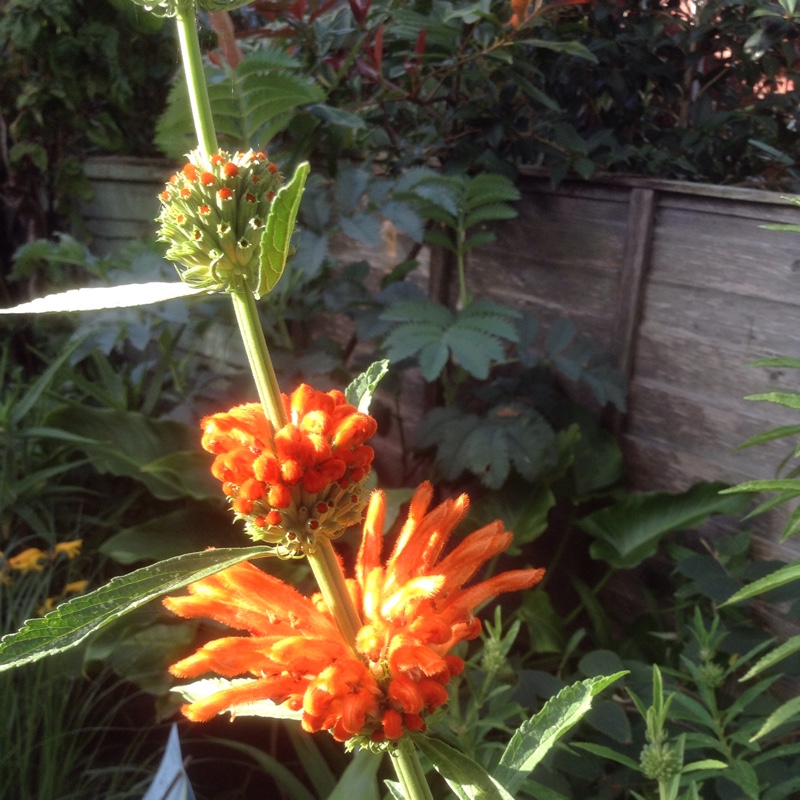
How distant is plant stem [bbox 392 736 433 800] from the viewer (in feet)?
1.77

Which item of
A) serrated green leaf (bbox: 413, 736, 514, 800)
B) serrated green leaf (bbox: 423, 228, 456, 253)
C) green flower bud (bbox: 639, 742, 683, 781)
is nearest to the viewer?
serrated green leaf (bbox: 413, 736, 514, 800)

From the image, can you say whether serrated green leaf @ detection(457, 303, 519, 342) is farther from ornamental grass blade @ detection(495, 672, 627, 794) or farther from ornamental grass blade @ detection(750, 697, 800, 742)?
ornamental grass blade @ detection(495, 672, 627, 794)

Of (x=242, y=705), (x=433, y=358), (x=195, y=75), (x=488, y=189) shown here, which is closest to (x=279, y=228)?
(x=195, y=75)

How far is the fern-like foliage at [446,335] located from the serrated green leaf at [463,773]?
86 cm

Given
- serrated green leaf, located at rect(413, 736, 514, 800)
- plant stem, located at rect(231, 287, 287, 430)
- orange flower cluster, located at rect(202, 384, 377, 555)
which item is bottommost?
serrated green leaf, located at rect(413, 736, 514, 800)

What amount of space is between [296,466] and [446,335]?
1.01m

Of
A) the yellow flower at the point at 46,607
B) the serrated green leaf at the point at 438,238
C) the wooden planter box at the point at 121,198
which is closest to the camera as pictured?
the yellow flower at the point at 46,607

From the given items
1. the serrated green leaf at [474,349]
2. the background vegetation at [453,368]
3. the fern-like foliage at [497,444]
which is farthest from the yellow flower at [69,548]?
the serrated green leaf at [474,349]

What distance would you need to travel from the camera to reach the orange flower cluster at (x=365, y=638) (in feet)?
1.68

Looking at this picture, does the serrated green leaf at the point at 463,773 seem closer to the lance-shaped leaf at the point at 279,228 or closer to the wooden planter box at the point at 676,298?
the lance-shaped leaf at the point at 279,228

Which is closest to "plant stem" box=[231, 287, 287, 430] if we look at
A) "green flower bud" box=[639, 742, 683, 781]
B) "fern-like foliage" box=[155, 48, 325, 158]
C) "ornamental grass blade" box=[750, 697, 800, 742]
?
"green flower bud" box=[639, 742, 683, 781]

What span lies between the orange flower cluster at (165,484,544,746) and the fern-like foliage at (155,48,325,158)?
0.97 meters

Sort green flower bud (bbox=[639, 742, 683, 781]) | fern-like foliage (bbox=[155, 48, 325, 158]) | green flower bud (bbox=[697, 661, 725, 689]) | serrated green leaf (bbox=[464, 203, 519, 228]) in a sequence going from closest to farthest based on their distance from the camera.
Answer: green flower bud (bbox=[639, 742, 683, 781]) → green flower bud (bbox=[697, 661, 725, 689]) → fern-like foliage (bbox=[155, 48, 325, 158]) → serrated green leaf (bbox=[464, 203, 519, 228])

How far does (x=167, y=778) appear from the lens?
A: 67cm
